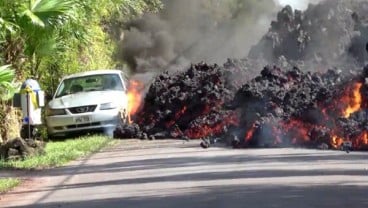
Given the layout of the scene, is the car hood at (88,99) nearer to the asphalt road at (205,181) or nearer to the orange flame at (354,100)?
the asphalt road at (205,181)

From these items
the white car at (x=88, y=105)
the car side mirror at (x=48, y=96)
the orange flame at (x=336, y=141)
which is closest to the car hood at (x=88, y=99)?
the white car at (x=88, y=105)

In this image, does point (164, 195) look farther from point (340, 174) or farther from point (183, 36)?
point (183, 36)

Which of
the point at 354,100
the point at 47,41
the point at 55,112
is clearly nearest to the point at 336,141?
the point at 354,100

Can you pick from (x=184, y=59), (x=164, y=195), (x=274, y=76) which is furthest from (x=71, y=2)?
(x=184, y=59)

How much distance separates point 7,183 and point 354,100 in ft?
26.1

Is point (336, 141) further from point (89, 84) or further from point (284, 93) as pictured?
point (89, 84)

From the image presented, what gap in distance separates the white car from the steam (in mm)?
12762

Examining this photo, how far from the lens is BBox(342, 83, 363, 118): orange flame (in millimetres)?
17609

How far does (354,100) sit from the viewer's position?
1773cm

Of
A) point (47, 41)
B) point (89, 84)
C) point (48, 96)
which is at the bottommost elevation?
point (48, 96)

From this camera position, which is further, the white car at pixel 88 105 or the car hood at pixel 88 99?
the car hood at pixel 88 99

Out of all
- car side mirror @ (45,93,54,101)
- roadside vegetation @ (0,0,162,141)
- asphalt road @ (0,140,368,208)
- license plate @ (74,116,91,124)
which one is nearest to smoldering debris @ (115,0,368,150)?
license plate @ (74,116,91,124)

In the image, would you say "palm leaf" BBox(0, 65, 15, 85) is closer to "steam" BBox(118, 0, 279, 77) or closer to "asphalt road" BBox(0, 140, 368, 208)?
"asphalt road" BBox(0, 140, 368, 208)

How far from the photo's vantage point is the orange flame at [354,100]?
1761 centimetres
